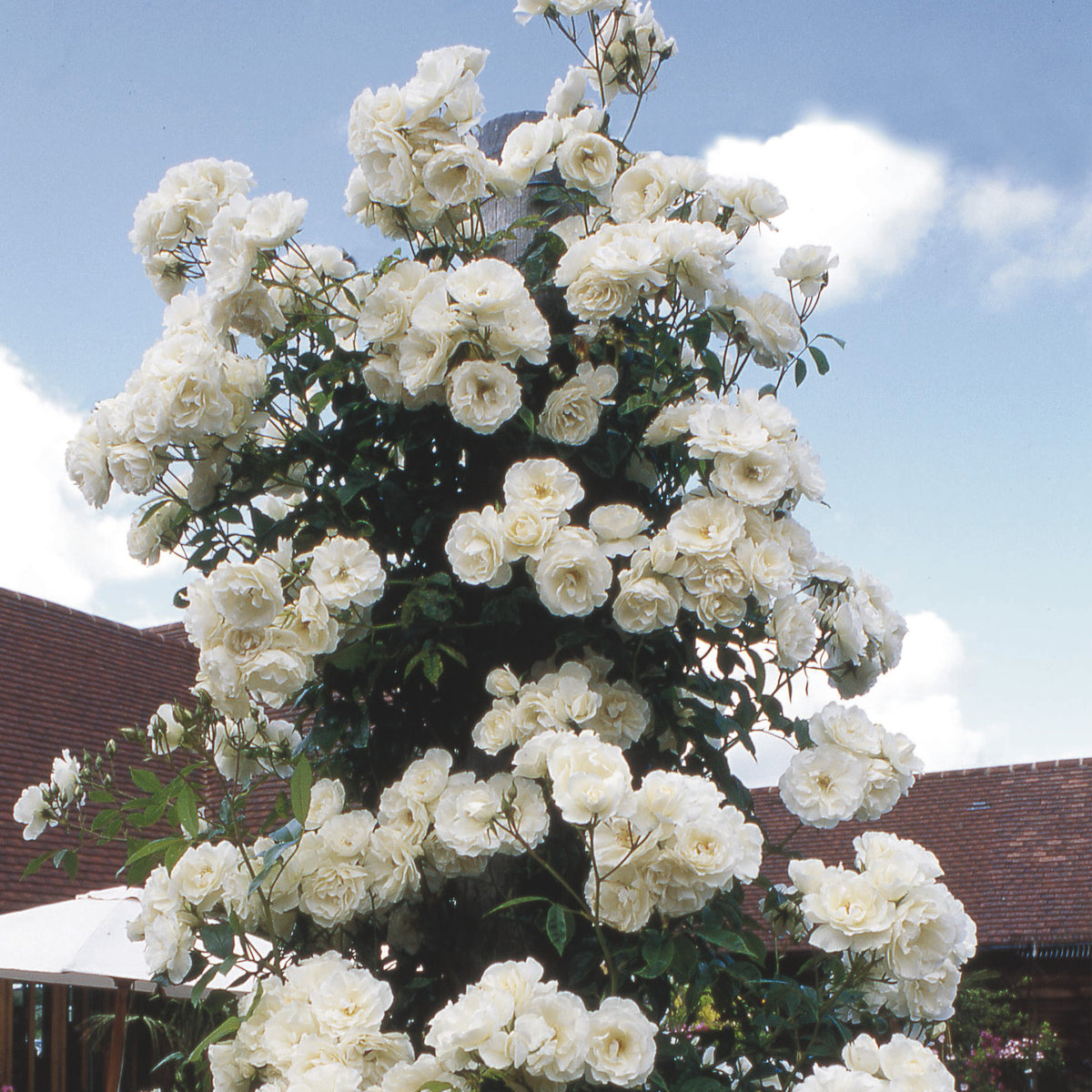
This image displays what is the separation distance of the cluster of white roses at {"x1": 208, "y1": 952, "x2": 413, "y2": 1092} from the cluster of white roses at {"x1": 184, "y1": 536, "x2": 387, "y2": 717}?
0.45 metres

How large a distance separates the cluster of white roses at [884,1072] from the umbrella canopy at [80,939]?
4.84 m

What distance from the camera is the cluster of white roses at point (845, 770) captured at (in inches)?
79.4

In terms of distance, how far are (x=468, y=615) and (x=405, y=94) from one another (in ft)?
3.00

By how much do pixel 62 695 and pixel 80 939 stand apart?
6349 millimetres

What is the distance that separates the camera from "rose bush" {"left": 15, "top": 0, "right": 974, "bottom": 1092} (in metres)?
1.81

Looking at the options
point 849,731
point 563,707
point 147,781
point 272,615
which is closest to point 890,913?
point 849,731

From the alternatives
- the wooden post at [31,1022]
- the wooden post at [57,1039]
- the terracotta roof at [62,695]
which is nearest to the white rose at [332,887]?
the terracotta roof at [62,695]

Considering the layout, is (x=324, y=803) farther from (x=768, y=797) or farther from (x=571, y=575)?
(x=768, y=797)

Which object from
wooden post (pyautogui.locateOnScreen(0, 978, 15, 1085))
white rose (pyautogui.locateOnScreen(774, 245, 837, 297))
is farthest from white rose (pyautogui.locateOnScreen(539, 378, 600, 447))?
wooden post (pyautogui.locateOnScreen(0, 978, 15, 1085))

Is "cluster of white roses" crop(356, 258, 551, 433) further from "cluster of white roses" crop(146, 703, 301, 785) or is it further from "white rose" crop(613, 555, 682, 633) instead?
"cluster of white roses" crop(146, 703, 301, 785)

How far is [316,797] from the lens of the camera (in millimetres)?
2119

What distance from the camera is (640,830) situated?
175cm

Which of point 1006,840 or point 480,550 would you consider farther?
point 1006,840

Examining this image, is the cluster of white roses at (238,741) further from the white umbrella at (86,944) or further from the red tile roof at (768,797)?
the red tile roof at (768,797)
